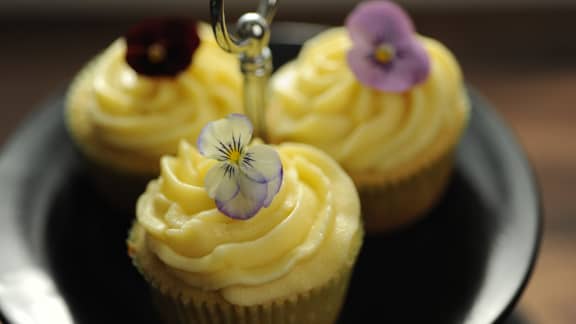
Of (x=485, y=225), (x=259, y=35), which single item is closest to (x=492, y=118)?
(x=485, y=225)

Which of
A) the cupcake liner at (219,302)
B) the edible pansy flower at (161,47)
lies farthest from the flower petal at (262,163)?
the edible pansy flower at (161,47)

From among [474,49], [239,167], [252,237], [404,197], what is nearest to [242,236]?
[252,237]

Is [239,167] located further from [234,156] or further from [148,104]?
[148,104]

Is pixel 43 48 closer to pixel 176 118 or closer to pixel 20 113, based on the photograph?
pixel 20 113

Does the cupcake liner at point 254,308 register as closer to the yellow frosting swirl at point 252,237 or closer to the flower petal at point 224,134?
the yellow frosting swirl at point 252,237

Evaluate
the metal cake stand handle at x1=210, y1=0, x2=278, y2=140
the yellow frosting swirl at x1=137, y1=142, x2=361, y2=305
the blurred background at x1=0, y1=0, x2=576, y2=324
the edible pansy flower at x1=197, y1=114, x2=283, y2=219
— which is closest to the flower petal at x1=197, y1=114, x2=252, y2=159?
the edible pansy flower at x1=197, y1=114, x2=283, y2=219
